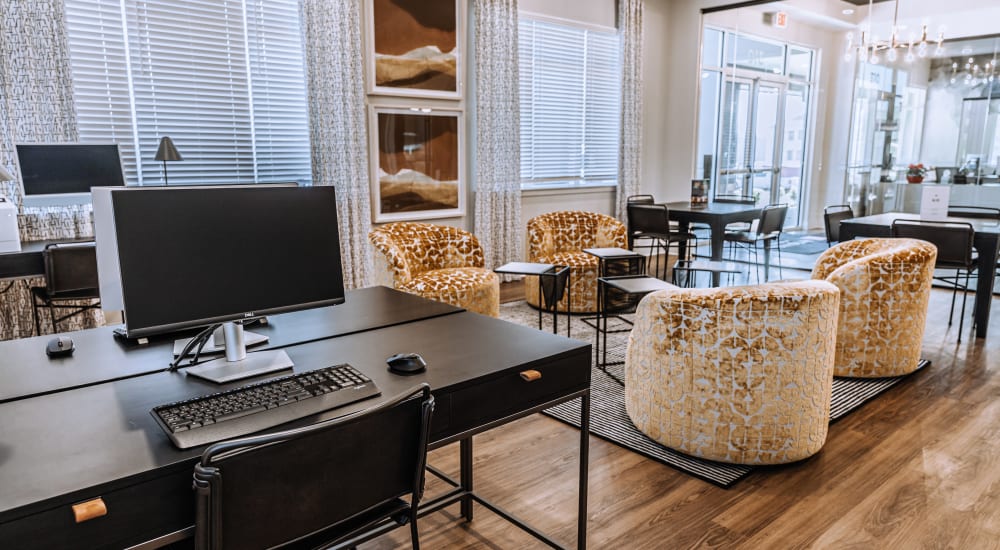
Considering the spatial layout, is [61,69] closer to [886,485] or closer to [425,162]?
[425,162]

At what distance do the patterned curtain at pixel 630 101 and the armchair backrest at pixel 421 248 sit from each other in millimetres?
3034

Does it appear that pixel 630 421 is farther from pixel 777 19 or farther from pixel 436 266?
pixel 777 19

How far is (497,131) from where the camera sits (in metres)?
6.07

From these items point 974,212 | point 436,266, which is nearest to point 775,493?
point 436,266

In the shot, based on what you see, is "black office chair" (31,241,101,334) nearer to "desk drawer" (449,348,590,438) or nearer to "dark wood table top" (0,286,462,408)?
"dark wood table top" (0,286,462,408)

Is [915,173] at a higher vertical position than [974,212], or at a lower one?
higher

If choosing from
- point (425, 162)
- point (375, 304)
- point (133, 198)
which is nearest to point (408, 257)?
point (425, 162)

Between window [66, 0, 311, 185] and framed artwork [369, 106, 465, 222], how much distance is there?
630 millimetres

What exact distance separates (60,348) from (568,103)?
19.0 ft

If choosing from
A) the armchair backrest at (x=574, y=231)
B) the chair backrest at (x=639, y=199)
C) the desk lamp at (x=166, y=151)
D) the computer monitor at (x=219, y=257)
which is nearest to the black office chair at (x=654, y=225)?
the armchair backrest at (x=574, y=231)

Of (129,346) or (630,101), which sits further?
(630,101)

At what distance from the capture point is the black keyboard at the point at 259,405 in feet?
4.20

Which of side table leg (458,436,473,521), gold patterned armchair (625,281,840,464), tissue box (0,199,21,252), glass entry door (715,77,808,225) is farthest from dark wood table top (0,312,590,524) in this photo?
glass entry door (715,77,808,225)

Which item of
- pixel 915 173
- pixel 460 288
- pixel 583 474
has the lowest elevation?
pixel 583 474
